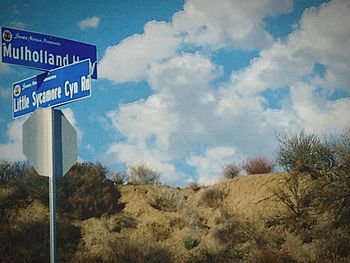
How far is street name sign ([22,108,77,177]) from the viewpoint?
28.3 ft

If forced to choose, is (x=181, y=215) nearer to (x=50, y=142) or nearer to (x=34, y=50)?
(x=34, y=50)

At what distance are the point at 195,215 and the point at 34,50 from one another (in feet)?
70.7

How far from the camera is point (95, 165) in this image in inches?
1337

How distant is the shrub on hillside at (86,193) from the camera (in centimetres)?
3048

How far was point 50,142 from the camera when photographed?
28.3 feet

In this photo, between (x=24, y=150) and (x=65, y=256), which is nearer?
(x=24, y=150)

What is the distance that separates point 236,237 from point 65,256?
24.0ft

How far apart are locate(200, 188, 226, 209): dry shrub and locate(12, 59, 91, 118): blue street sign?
22749 mm

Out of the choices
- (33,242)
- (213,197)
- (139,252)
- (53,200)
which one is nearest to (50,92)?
(53,200)

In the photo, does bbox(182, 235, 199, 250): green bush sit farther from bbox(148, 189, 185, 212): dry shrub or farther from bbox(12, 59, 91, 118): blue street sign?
bbox(12, 59, 91, 118): blue street sign

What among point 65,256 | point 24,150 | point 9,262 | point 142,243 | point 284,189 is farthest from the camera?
point 284,189

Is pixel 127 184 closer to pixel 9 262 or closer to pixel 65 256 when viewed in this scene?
pixel 65 256

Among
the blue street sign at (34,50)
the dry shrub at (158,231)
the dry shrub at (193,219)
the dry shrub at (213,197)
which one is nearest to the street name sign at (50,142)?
the blue street sign at (34,50)

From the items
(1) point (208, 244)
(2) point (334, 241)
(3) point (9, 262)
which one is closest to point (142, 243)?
(1) point (208, 244)
